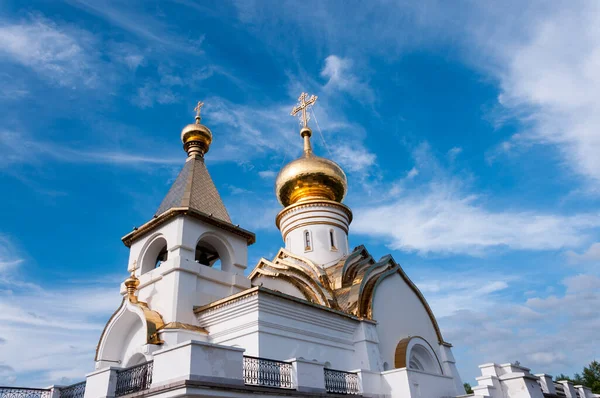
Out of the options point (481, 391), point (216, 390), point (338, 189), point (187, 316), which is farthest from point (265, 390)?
point (338, 189)

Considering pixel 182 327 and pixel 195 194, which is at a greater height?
pixel 195 194

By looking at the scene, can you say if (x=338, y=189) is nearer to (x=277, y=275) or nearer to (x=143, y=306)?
(x=277, y=275)

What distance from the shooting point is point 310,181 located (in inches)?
628

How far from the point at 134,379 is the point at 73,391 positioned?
190cm

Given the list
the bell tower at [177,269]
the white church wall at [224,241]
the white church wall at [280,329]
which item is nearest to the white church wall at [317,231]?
the bell tower at [177,269]

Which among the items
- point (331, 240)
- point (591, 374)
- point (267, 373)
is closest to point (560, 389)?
point (331, 240)

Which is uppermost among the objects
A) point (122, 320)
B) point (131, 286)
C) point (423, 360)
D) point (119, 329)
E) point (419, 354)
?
point (131, 286)

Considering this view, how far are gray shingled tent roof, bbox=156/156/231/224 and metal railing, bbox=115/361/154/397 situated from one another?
4.60 metres

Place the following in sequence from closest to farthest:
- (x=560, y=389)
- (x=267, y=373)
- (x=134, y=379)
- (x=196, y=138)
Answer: (x=134, y=379), (x=267, y=373), (x=560, y=389), (x=196, y=138)

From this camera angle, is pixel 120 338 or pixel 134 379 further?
pixel 120 338

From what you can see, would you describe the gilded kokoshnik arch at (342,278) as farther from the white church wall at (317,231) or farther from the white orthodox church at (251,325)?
the white church wall at (317,231)

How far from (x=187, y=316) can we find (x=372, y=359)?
4.14m

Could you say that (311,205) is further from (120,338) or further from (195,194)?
(120,338)

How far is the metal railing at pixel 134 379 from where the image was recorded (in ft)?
21.8
